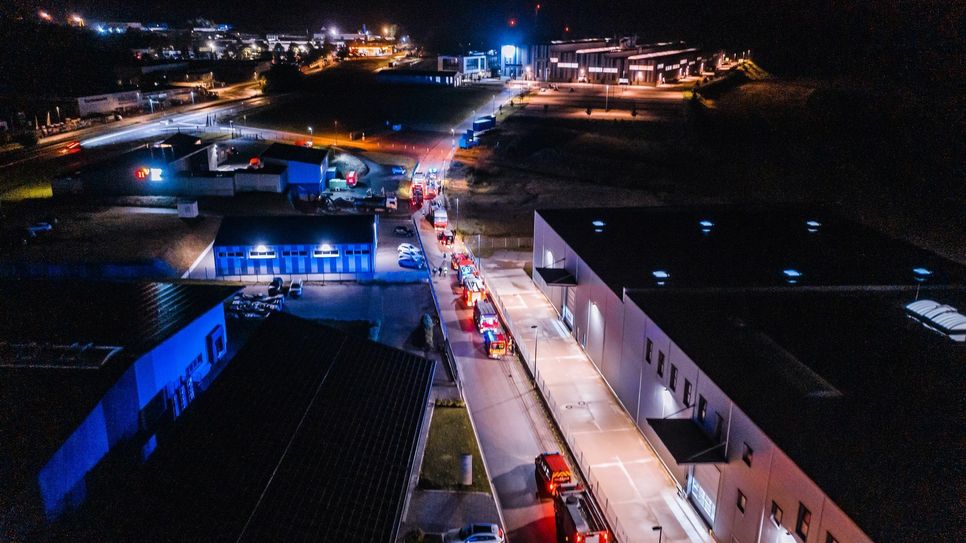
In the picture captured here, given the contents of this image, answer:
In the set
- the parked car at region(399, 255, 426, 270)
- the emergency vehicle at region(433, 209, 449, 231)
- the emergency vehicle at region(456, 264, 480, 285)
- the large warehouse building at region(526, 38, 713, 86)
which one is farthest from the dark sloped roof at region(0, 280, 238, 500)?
the large warehouse building at region(526, 38, 713, 86)

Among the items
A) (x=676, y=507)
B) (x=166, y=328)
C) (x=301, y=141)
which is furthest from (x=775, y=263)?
(x=301, y=141)

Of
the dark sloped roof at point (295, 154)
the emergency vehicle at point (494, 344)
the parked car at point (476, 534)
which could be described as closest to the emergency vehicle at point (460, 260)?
the emergency vehicle at point (494, 344)

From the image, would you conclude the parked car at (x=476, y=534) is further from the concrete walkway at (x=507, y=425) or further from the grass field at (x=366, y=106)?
the grass field at (x=366, y=106)

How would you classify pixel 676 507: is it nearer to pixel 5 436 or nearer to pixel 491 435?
pixel 491 435

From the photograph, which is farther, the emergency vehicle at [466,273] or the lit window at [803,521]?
the emergency vehicle at [466,273]

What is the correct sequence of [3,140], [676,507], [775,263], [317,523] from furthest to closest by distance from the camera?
[3,140], [775,263], [676,507], [317,523]
